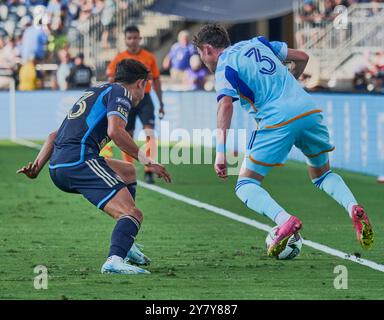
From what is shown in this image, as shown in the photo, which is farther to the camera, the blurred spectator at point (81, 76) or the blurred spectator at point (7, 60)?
the blurred spectator at point (7, 60)

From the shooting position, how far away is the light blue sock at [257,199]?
10.2 metres

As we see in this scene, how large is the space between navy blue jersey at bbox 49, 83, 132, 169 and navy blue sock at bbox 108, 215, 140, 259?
64 cm

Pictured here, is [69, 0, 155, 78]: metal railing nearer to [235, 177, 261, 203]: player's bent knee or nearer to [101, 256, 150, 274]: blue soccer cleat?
[235, 177, 261, 203]: player's bent knee

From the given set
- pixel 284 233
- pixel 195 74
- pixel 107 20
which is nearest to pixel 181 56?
pixel 195 74

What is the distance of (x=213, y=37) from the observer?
10281 mm

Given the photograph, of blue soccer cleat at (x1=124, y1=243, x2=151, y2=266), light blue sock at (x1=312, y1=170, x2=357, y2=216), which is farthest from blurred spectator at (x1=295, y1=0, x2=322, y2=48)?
blue soccer cleat at (x1=124, y1=243, x2=151, y2=266)

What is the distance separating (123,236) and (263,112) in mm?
1535

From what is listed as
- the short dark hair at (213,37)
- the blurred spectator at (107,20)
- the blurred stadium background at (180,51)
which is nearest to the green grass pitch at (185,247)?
the short dark hair at (213,37)

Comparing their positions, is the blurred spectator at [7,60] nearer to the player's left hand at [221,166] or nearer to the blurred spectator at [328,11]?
the blurred spectator at [328,11]

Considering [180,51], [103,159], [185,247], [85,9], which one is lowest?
[180,51]

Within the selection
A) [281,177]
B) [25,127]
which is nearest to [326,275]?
[281,177]

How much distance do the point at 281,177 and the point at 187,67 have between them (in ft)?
39.7

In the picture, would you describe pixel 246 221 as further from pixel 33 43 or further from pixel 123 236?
pixel 33 43

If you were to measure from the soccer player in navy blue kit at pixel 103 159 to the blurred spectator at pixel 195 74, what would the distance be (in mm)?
20652
